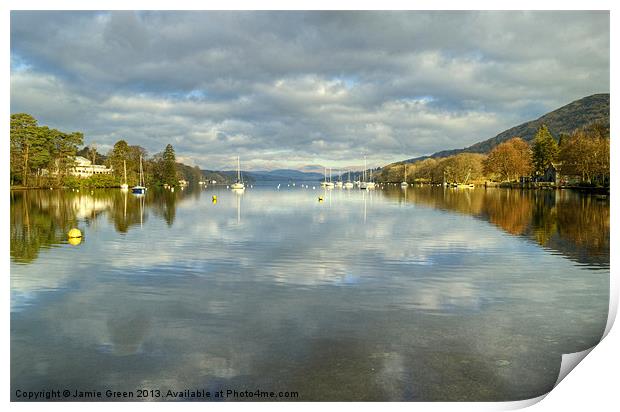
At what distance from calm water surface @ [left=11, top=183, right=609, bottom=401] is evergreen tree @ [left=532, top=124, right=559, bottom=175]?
8699cm

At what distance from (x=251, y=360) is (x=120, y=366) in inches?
81.2

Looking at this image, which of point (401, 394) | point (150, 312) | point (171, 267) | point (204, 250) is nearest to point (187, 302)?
point (150, 312)

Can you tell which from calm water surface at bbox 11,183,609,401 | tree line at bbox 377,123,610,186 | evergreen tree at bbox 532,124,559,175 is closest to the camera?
calm water surface at bbox 11,183,609,401

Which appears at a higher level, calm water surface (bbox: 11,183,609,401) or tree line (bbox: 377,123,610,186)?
tree line (bbox: 377,123,610,186)

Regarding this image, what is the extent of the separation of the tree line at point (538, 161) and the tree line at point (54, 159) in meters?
72.2

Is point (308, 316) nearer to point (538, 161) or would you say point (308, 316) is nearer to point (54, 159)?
point (54, 159)

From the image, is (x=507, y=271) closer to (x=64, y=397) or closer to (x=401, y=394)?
(x=401, y=394)

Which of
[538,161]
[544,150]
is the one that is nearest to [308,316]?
[544,150]

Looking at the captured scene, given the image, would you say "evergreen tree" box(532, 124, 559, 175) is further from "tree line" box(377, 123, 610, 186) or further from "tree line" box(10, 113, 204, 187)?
"tree line" box(10, 113, 204, 187)

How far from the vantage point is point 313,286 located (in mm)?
12750

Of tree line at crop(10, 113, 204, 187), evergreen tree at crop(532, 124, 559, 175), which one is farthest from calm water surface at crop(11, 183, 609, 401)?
evergreen tree at crop(532, 124, 559, 175)

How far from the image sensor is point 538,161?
332ft

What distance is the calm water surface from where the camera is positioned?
23.4 feet

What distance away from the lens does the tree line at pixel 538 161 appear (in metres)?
63.5
